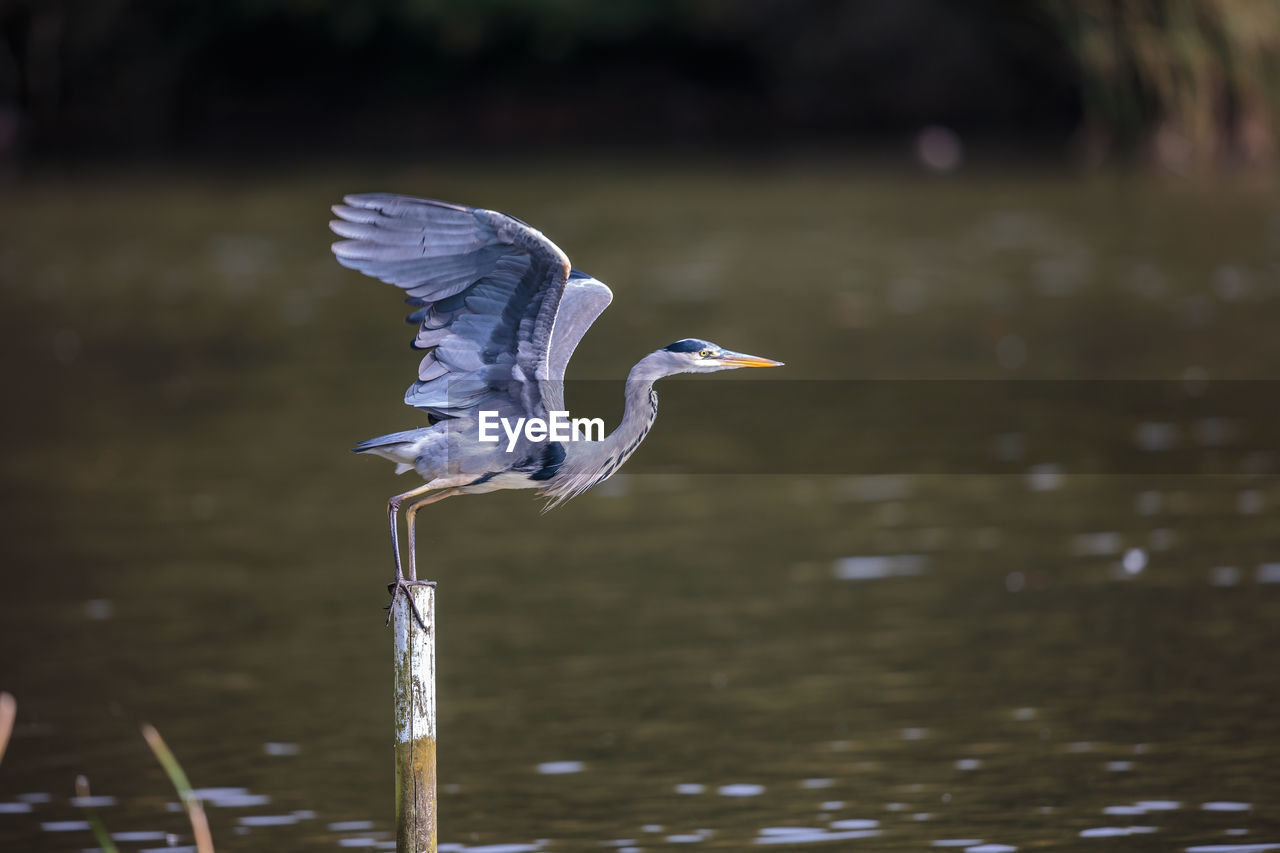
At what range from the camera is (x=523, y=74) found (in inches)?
1945

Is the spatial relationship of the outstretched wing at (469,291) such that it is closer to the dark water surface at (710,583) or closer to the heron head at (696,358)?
the heron head at (696,358)

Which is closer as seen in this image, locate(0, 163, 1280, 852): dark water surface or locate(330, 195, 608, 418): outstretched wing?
locate(330, 195, 608, 418): outstretched wing

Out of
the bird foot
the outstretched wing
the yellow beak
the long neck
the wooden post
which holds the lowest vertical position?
the wooden post

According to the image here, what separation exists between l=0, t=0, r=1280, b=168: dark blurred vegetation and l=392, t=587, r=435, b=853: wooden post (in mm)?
34568

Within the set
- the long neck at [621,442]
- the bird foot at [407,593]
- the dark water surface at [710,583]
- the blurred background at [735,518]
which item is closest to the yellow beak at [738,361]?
the long neck at [621,442]

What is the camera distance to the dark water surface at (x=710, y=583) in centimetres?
910

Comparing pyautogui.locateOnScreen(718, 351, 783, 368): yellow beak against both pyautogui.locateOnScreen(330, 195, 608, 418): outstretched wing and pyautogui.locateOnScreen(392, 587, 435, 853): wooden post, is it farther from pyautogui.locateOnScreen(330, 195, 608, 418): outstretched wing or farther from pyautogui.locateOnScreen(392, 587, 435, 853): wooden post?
pyautogui.locateOnScreen(392, 587, 435, 853): wooden post

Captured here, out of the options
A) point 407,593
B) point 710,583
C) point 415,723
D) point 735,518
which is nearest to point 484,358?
point 407,593

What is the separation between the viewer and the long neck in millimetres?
6121

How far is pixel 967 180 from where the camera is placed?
117 ft

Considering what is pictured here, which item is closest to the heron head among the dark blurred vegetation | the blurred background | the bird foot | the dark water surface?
the bird foot

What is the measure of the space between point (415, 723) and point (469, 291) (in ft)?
4.77

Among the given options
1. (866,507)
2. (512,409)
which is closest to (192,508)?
(866,507)

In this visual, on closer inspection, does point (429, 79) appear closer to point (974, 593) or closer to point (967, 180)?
point (967, 180)
